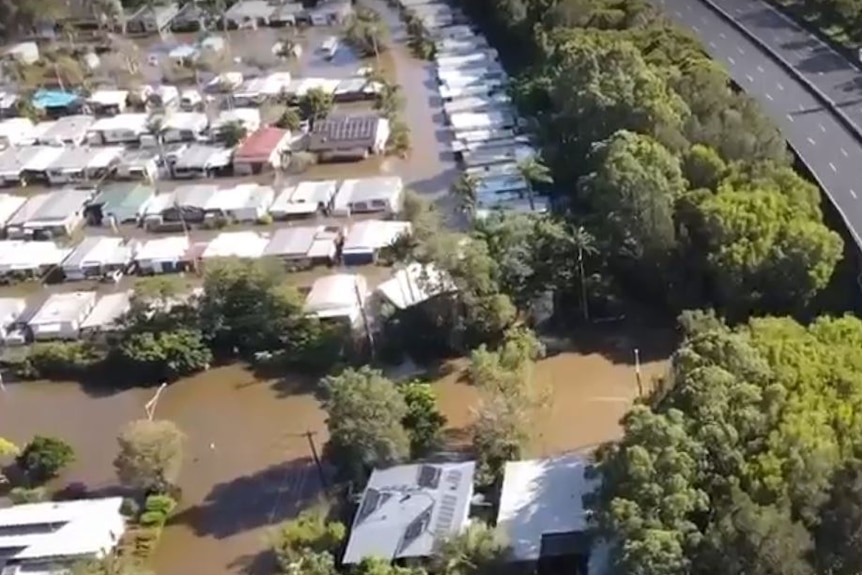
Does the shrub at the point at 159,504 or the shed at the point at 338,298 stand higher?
the shed at the point at 338,298

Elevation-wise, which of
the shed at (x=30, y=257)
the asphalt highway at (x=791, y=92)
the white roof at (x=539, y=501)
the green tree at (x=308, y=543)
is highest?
the asphalt highway at (x=791, y=92)

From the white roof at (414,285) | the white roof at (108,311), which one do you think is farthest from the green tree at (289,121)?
the white roof at (414,285)

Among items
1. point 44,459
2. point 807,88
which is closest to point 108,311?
point 44,459

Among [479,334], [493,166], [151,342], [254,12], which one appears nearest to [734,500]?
[479,334]

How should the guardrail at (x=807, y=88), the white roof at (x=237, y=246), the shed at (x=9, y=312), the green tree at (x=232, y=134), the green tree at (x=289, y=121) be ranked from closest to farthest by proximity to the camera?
the guardrail at (x=807, y=88), the shed at (x=9, y=312), the white roof at (x=237, y=246), the green tree at (x=232, y=134), the green tree at (x=289, y=121)

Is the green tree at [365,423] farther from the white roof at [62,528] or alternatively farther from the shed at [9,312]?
the shed at [9,312]

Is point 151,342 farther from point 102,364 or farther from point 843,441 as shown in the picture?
point 843,441

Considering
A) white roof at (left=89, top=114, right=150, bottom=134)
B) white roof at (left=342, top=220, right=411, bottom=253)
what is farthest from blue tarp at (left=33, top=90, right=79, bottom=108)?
white roof at (left=342, top=220, right=411, bottom=253)

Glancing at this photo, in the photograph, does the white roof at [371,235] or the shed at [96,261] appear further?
the shed at [96,261]
